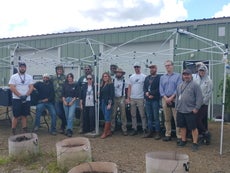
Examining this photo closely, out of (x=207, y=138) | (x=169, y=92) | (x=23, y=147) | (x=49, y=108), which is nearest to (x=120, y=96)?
(x=169, y=92)

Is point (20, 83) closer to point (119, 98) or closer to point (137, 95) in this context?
point (119, 98)

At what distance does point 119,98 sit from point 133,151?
6.41 ft

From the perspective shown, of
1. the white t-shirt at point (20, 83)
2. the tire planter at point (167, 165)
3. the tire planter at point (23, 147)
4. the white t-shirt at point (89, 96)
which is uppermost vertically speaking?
the white t-shirt at point (20, 83)

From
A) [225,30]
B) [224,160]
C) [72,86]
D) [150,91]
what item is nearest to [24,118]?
[72,86]

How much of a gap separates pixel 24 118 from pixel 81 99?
1.45 metres

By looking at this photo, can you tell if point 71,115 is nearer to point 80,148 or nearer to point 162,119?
point 162,119

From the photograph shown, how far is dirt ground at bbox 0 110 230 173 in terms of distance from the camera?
5.77m

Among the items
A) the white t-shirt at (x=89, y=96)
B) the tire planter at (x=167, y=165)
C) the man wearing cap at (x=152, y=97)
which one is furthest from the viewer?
the white t-shirt at (x=89, y=96)

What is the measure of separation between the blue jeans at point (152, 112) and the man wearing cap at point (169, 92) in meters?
0.30

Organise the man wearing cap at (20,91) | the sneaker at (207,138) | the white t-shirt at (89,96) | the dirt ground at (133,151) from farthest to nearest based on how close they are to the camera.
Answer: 1. the white t-shirt at (89,96)
2. the man wearing cap at (20,91)
3. the sneaker at (207,138)
4. the dirt ground at (133,151)

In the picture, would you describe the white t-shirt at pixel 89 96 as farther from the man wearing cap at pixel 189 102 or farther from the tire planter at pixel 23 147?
the man wearing cap at pixel 189 102

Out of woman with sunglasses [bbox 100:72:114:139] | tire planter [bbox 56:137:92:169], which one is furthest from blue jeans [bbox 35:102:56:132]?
tire planter [bbox 56:137:92:169]

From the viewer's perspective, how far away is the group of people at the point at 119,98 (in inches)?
286

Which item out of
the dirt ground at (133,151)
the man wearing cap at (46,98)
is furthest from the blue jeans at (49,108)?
the dirt ground at (133,151)
